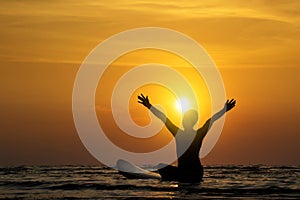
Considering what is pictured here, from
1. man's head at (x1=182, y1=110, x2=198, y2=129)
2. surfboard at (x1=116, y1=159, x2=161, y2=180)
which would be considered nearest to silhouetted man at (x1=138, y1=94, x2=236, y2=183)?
man's head at (x1=182, y1=110, x2=198, y2=129)

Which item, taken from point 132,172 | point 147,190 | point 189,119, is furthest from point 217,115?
point 132,172

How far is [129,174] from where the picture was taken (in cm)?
2750

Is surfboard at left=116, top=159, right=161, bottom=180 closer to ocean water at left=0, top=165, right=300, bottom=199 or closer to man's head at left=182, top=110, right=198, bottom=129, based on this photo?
ocean water at left=0, top=165, right=300, bottom=199

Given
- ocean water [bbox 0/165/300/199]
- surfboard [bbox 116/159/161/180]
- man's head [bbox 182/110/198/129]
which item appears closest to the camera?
ocean water [bbox 0/165/300/199]

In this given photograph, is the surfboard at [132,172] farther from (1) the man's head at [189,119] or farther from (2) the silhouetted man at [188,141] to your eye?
(1) the man's head at [189,119]

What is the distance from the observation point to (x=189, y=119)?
75.4 feet

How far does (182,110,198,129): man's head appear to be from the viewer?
23.0 meters

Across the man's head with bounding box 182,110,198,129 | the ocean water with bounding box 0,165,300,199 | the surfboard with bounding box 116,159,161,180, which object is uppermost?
the man's head with bounding box 182,110,198,129

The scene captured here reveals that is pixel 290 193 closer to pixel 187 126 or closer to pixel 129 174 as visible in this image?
pixel 187 126

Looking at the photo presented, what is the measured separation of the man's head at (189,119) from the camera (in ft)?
75.4

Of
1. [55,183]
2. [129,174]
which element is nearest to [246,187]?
[129,174]

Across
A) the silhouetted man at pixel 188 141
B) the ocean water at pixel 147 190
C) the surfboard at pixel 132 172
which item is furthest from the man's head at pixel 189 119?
the surfboard at pixel 132 172

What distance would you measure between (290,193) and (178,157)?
422 cm

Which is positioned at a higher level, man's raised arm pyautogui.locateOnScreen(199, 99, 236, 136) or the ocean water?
man's raised arm pyautogui.locateOnScreen(199, 99, 236, 136)
